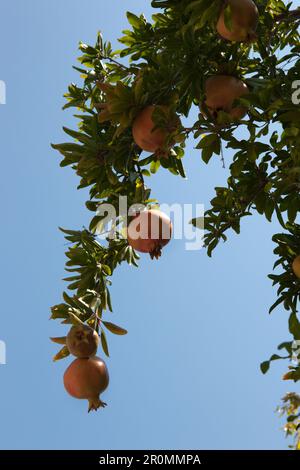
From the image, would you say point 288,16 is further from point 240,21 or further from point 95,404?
point 95,404

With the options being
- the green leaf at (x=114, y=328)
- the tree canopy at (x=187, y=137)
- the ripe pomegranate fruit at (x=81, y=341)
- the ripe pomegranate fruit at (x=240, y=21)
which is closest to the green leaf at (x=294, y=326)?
the tree canopy at (x=187, y=137)

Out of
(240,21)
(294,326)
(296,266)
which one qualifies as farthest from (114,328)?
(240,21)

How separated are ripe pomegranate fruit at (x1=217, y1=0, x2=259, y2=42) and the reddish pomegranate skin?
0.58m

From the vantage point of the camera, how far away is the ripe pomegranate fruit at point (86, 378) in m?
2.74

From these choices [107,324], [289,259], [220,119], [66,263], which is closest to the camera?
[220,119]

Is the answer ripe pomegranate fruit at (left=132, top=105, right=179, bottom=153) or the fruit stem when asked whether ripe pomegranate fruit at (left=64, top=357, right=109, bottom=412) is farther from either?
ripe pomegranate fruit at (left=132, top=105, right=179, bottom=153)

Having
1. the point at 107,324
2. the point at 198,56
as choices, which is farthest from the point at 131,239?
the point at 198,56

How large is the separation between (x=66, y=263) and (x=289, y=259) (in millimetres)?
1539

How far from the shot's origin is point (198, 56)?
321 cm

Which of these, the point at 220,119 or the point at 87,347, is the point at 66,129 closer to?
the point at 220,119

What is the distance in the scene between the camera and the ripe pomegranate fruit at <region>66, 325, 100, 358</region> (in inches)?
109

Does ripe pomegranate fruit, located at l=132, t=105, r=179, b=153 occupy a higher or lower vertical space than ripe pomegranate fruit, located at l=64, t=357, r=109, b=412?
higher

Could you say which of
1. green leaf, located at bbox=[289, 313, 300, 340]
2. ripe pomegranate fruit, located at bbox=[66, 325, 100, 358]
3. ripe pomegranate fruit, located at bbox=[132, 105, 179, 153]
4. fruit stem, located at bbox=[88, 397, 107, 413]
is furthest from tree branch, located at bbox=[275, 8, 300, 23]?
fruit stem, located at bbox=[88, 397, 107, 413]

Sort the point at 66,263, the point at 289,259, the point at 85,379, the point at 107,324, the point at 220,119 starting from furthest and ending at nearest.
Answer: the point at 66,263, the point at 289,259, the point at 107,324, the point at 220,119, the point at 85,379
